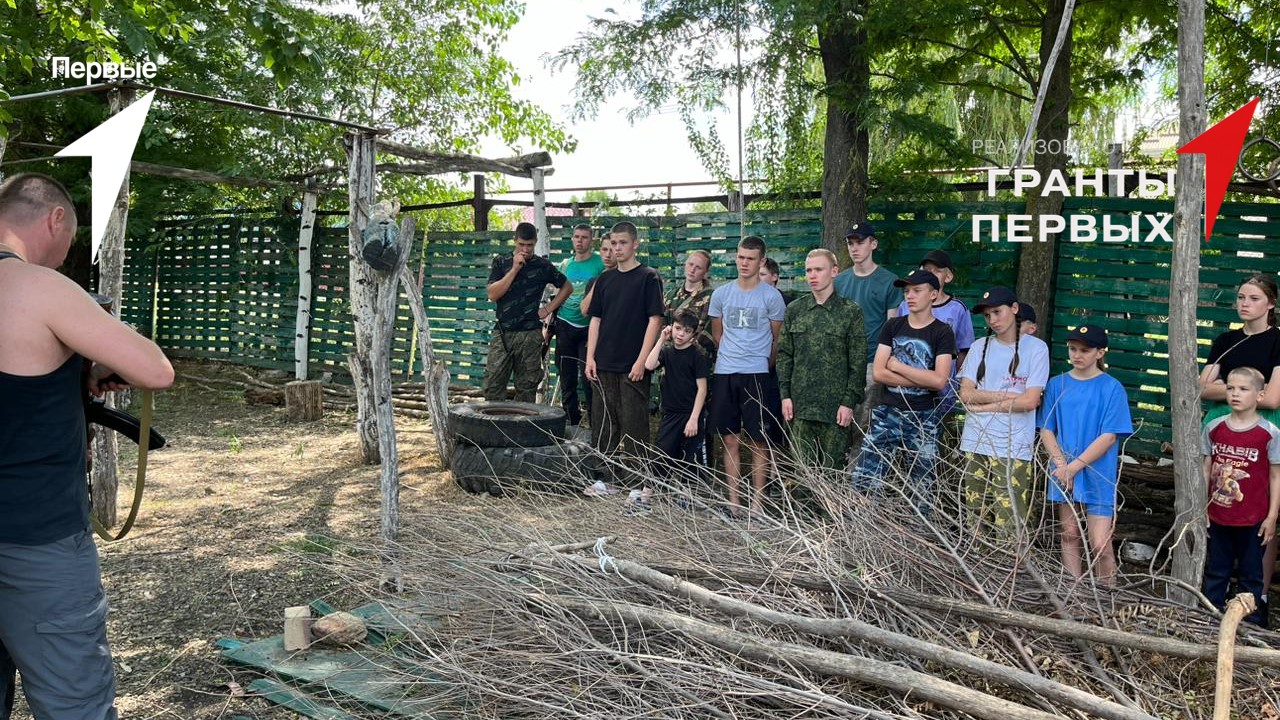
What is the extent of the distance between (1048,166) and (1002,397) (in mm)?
3185

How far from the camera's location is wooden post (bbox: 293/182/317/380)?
11805 mm

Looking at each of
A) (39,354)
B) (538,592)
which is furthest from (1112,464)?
(39,354)

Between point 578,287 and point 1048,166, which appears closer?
point 1048,166

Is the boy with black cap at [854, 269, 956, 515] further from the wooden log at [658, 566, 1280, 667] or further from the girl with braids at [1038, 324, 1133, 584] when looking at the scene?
the wooden log at [658, 566, 1280, 667]

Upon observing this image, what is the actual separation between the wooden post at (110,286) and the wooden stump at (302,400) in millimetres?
4128

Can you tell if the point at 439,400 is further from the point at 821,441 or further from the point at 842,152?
the point at 842,152

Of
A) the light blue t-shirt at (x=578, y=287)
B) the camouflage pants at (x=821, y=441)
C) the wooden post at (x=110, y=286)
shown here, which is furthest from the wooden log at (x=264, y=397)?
the camouflage pants at (x=821, y=441)

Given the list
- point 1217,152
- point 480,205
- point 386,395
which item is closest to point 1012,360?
point 1217,152

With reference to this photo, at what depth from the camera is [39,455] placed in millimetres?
2809

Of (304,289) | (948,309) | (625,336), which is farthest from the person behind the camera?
(304,289)

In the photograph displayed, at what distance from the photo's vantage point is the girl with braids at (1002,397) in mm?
4812

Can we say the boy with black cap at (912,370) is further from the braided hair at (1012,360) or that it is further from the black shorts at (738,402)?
the black shorts at (738,402)

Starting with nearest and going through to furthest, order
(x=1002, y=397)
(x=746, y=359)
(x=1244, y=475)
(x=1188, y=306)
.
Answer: (x=1188, y=306)
(x=1244, y=475)
(x=1002, y=397)
(x=746, y=359)

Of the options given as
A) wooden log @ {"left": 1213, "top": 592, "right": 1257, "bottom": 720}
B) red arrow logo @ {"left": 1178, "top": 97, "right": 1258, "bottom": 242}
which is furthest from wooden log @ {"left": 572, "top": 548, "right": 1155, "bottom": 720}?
red arrow logo @ {"left": 1178, "top": 97, "right": 1258, "bottom": 242}
